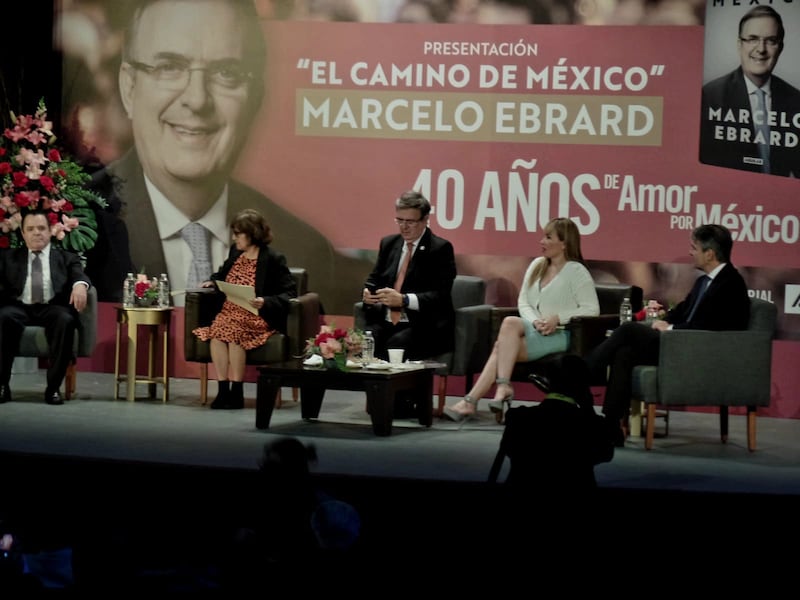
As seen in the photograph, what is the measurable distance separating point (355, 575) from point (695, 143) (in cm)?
616

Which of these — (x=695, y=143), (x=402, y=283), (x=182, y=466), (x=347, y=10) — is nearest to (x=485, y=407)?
(x=402, y=283)

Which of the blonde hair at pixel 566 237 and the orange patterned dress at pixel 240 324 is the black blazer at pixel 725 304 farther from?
the orange patterned dress at pixel 240 324

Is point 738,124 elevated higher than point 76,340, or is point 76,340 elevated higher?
point 738,124

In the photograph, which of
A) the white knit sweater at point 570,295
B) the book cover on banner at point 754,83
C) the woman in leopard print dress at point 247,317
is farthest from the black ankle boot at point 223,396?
the book cover on banner at point 754,83

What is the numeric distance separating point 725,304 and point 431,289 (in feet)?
5.56

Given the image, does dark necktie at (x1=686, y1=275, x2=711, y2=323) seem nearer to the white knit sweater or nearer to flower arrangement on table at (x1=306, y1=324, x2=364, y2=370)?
the white knit sweater

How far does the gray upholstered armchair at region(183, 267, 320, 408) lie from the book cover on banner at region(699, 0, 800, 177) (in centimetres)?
272

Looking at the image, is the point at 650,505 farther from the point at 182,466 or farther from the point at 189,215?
the point at 189,215

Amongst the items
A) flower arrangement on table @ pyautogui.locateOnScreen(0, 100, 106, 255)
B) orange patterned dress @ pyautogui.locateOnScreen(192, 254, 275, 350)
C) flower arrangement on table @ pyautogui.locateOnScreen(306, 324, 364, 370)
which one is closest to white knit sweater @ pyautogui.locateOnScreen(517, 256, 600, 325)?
flower arrangement on table @ pyautogui.locateOnScreen(306, 324, 364, 370)

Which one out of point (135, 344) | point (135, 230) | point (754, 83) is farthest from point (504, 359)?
point (135, 230)

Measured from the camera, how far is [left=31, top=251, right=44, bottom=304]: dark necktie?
841cm

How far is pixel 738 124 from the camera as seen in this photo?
28.3 feet

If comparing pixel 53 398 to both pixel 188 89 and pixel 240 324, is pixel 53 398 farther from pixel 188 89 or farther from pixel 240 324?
pixel 188 89

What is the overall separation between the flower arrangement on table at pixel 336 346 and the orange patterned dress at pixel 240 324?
861mm
